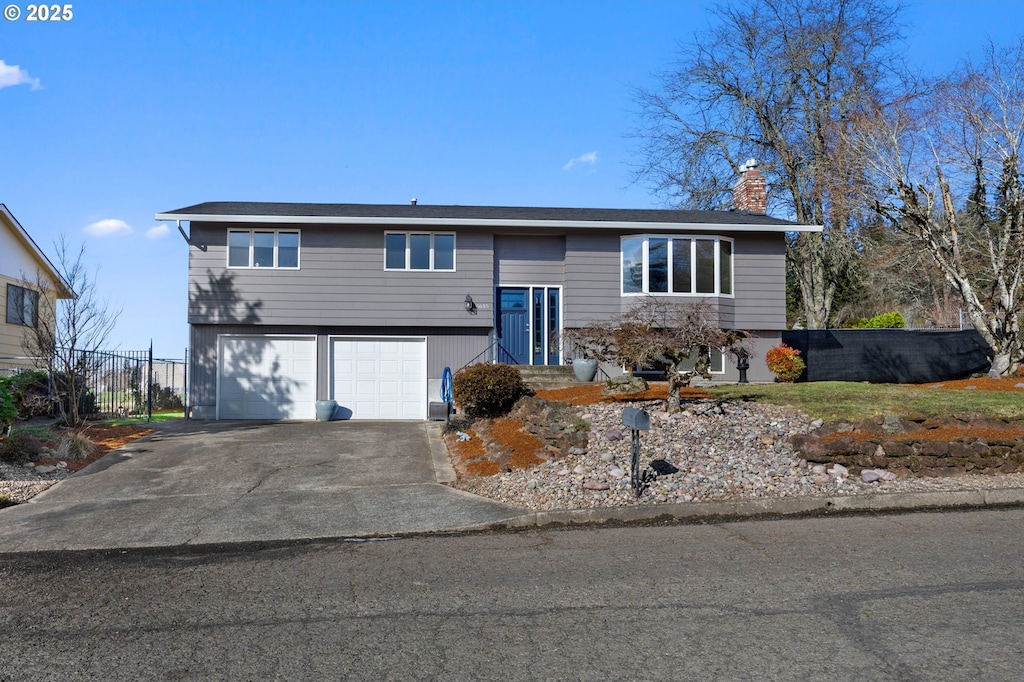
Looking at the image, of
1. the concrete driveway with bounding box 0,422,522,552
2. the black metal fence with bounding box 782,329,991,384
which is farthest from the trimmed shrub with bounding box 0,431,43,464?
the black metal fence with bounding box 782,329,991,384

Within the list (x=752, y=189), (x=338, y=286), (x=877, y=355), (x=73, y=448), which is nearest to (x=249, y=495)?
(x=73, y=448)

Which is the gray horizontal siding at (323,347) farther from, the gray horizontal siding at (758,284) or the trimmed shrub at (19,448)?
the gray horizontal siding at (758,284)

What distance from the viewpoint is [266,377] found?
1894 cm

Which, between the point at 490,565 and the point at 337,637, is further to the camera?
the point at 490,565

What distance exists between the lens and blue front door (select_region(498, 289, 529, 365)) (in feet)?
64.3

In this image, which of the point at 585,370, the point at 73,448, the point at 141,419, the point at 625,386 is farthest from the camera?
the point at 141,419

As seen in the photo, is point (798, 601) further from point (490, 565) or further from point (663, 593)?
point (490, 565)

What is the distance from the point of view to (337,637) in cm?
503

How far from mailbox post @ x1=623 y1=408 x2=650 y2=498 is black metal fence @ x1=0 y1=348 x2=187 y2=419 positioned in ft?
39.5

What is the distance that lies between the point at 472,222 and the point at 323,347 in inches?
183

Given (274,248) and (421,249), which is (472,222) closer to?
(421,249)

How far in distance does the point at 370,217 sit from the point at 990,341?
14622mm

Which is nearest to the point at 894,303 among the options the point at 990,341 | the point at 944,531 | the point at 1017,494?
the point at 990,341

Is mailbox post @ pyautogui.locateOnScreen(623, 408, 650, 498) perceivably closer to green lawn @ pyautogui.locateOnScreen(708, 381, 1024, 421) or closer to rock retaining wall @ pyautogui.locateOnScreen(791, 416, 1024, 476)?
rock retaining wall @ pyautogui.locateOnScreen(791, 416, 1024, 476)
